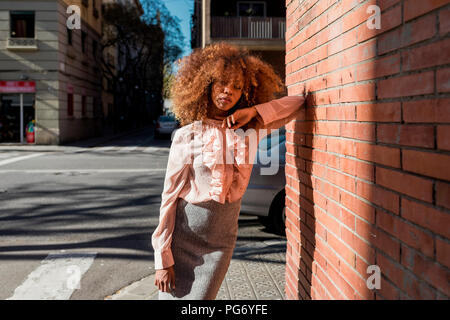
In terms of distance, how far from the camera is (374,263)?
1.74 metres

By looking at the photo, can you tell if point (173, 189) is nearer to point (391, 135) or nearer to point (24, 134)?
point (391, 135)

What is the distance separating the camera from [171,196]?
7.23 feet

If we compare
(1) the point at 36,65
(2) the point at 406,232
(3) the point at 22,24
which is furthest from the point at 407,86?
(3) the point at 22,24

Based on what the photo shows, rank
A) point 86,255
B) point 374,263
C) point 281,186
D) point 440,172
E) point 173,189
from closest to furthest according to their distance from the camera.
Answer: point 440,172
point 374,263
point 173,189
point 86,255
point 281,186

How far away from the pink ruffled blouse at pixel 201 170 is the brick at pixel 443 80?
1.07 metres

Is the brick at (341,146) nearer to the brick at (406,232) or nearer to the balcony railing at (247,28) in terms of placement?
the brick at (406,232)

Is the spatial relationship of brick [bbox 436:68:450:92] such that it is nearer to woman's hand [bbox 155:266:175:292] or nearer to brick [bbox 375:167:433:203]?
brick [bbox 375:167:433:203]

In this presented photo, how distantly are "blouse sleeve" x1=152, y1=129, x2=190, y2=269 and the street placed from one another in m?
2.07

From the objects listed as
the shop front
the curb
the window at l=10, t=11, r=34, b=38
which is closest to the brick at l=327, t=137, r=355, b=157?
the curb

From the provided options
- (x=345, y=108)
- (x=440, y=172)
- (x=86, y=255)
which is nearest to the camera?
(x=440, y=172)

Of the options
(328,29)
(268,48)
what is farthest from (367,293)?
(268,48)

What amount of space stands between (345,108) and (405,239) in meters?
0.71

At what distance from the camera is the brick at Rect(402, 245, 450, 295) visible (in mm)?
1270

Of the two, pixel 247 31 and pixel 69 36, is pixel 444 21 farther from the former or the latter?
pixel 69 36
